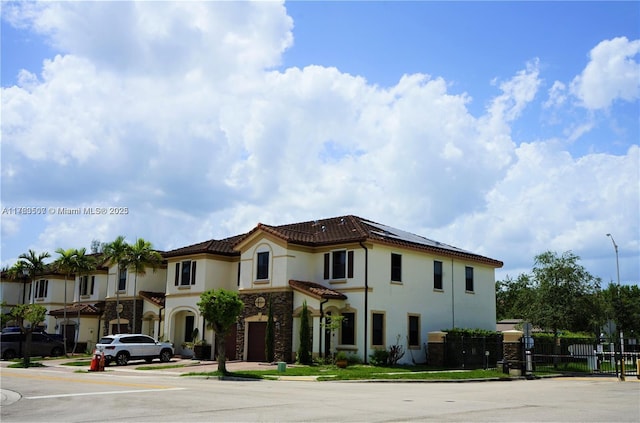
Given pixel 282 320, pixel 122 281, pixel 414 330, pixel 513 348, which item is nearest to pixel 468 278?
pixel 414 330

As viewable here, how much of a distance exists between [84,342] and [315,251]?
951 inches

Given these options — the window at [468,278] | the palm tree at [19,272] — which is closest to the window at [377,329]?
the window at [468,278]

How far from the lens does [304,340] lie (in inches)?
1331

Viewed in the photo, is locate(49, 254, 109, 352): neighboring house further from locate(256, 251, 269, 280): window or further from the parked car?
locate(256, 251, 269, 280): window

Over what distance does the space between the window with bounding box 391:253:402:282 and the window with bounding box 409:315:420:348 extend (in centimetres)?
239

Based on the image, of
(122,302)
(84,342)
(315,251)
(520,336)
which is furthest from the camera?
(84,342)

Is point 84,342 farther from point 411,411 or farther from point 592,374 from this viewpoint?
point 411,411

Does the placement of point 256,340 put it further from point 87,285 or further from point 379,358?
point 87,285

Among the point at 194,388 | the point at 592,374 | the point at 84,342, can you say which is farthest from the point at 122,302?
the point at 592,374

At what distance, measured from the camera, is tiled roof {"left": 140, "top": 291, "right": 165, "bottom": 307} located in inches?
1758

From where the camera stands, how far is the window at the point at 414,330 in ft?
119

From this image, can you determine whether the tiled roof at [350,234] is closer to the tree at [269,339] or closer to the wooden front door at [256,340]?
the tree at [269,339]

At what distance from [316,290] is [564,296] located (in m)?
15.0

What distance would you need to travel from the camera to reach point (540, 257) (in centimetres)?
3916
